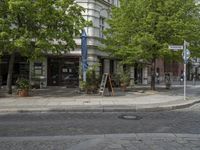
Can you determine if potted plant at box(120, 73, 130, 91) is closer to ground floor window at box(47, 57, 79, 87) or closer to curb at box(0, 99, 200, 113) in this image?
ground floor window at box(47, 57, 79, 87)

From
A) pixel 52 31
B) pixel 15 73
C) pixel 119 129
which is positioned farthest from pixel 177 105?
pixel 15 73

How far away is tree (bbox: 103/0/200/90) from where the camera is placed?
74.7ft

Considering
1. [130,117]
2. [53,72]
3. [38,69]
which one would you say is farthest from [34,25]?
[53,72]

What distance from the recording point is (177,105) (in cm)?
1606

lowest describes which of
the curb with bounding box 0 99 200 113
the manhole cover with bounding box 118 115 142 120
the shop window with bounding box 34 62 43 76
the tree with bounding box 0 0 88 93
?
the manhole cover with bounding box 118 115 142 120

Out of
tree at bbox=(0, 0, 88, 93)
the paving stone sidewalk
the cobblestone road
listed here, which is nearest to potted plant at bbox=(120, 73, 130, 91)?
tree at bbox=(0, 0, 88, 93)

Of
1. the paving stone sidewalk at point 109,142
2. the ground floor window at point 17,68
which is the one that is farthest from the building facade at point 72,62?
the paving stone sidewalk at point 109,142

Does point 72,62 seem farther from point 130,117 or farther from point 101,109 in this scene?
point 130,117

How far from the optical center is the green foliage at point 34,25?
59.6ft

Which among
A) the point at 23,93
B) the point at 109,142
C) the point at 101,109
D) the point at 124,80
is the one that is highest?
the point at 124,80

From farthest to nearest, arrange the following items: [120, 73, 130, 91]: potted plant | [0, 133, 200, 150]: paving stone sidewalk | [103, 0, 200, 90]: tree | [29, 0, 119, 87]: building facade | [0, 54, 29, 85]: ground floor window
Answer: [29, 0, 119, 87]: building facade
[0, 54, 29, 85]: ground floor window
[120, 73, 130, 91]: potted plant
[103, 0, 200, 90]: tree
[0, 133, 200, 150]: paving stone sidewalk

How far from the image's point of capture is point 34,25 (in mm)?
19391

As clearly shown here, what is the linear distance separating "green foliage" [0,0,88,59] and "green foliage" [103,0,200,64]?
4995mm

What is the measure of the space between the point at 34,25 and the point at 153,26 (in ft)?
27.3
